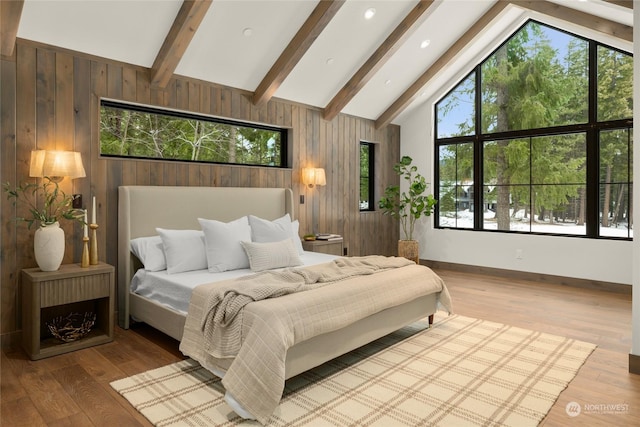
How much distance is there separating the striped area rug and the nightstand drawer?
87 cm

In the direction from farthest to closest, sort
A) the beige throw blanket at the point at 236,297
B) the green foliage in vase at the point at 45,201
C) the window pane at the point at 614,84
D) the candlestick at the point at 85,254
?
the window pane at the point at 614,84
the candlestick at the point at 85,254
the green foliage in vase at the point at 45,201
the beige throw blanket at the point at 236,297

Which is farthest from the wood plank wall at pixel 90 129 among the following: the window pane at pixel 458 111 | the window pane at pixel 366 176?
the window pane at pixel 458 111

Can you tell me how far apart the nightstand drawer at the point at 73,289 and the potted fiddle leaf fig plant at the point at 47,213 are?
0.18 meters

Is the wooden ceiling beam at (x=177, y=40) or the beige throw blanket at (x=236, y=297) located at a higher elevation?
the wooden ceiling beam at (x=177, y=40)

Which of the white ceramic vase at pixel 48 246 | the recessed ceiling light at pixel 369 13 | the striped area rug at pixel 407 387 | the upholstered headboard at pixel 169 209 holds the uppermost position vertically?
the recessed ceiling light at pixel 369 13

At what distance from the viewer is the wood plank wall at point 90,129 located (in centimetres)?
321

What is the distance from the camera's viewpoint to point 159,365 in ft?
9.53

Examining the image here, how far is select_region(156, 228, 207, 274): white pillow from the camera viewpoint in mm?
3469

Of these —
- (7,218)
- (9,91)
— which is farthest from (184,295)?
(9,91)

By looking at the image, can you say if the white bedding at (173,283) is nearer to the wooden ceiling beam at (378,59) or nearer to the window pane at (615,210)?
the wooden ceiling beam at (378,59)

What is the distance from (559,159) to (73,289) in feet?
18.9

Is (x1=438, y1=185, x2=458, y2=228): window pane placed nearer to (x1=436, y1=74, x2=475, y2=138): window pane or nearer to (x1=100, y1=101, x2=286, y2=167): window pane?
(x1=436, y1=74, x2=475, y2=138): window pane

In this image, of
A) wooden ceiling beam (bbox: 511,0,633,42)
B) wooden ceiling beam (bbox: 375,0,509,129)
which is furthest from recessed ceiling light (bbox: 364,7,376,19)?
wooden ceiling beam (bbox: 511,0,633,42)

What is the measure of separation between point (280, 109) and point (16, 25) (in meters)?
2.80
